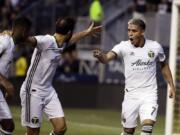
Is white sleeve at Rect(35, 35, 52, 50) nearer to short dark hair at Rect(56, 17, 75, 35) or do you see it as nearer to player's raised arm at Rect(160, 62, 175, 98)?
short dark hair at Rect(56, 17, 75, 35)

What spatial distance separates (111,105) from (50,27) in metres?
5.29

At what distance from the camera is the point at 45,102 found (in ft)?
40.8

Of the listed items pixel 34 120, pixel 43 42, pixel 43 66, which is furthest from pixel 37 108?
pixel 43 42

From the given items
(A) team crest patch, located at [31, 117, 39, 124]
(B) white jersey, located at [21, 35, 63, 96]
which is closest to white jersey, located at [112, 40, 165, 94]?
(B) white jersey, located at [21, 35, 63, 96]

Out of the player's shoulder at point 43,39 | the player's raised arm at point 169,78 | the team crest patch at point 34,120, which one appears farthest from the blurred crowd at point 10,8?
the player's shoulder at point 43,39

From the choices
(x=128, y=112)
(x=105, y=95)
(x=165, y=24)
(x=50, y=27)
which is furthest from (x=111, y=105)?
(x=128, y=112)

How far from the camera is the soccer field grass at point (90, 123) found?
16859mm

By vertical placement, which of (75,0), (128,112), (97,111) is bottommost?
(97,111)

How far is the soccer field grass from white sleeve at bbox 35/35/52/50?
406 centimetres

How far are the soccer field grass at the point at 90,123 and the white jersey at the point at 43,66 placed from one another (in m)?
3.58

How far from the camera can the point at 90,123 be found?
1923cm

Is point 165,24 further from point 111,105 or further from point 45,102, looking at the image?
Answer: point 45,102

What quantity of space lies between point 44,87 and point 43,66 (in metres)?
0.35

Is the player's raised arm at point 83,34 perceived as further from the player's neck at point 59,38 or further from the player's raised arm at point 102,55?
the player's raised arm at point 102,55
